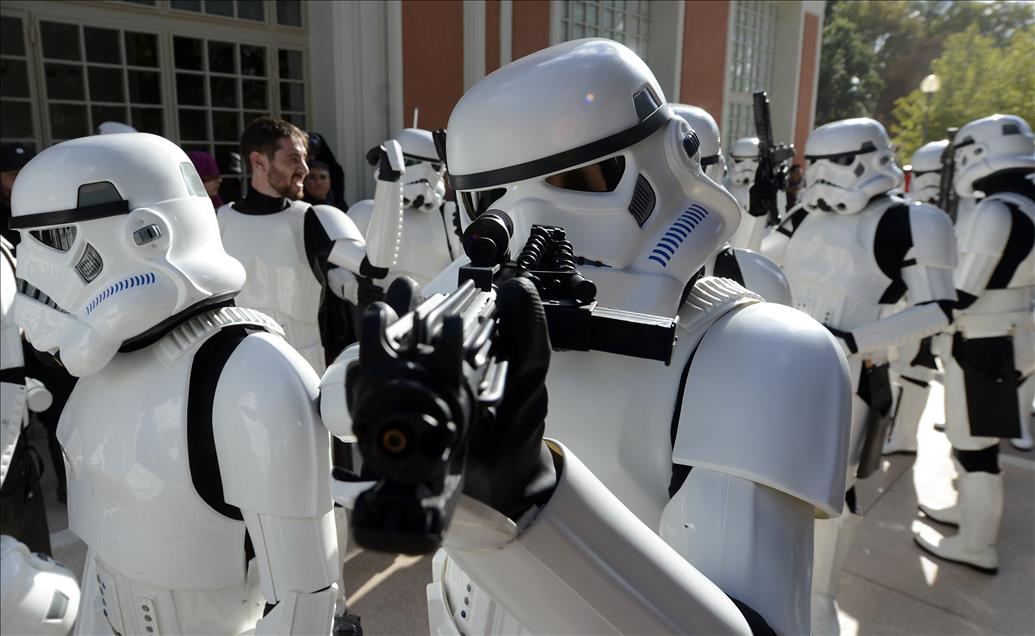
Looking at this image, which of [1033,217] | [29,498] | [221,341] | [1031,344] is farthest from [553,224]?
[1031,344]

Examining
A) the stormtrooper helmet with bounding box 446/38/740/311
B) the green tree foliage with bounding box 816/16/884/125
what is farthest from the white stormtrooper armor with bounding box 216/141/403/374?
the green tree foliage with bounding box 816/16/884/125

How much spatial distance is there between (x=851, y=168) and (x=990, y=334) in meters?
1.24

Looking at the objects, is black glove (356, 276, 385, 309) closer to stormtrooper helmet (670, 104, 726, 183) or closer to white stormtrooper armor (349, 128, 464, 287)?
white stormtrooper armor (349, 128, 464, 287)

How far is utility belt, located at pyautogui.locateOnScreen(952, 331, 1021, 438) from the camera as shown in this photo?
3.27 metres

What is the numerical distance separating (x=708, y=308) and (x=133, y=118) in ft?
19.5

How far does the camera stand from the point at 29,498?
2352 millimetres

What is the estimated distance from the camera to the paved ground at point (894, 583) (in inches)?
111

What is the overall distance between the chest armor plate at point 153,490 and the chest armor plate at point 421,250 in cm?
243

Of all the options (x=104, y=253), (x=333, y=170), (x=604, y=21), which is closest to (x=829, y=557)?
(x=104, y=253)

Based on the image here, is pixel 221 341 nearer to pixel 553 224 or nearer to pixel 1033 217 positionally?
pixel 553 224

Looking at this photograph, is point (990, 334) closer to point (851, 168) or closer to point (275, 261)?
point (851, 168)

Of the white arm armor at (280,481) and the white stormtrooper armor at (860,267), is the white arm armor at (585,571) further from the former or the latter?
the white stormtrooper armor at (860,267)

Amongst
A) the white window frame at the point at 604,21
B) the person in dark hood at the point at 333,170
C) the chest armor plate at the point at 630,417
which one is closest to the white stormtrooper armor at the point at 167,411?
the chest armor plate at the point at 630,417

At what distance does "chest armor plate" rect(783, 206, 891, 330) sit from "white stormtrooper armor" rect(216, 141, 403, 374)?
192 cm
